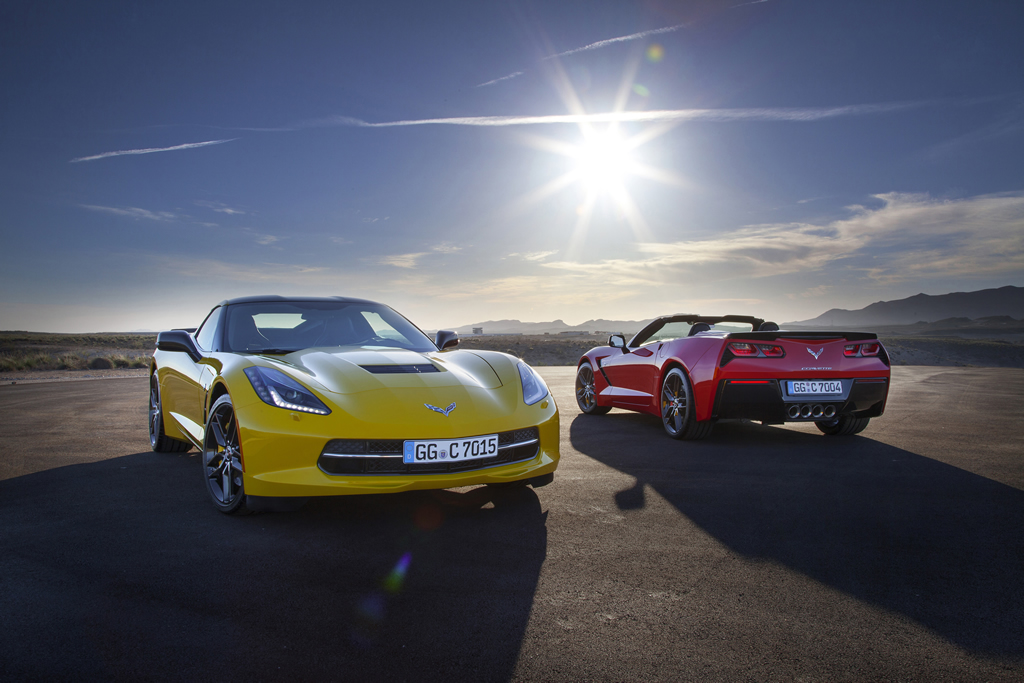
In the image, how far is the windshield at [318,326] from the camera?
15.5 feet

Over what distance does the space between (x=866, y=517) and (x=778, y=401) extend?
92.6 inches

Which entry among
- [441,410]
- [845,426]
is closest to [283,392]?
[441,410]

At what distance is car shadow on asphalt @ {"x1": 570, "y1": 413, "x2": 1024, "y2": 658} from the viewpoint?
253cm

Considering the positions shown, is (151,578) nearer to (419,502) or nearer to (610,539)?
(419,502)

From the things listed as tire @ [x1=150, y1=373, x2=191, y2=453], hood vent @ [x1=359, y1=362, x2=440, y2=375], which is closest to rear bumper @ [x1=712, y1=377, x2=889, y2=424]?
hood vent @ [x1=359, y1=362, x2=440, y2=375]

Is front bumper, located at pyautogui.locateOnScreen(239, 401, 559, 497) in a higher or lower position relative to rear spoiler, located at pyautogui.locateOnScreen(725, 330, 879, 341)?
lower

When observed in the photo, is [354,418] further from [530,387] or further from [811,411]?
[811,411]

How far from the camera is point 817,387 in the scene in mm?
6047

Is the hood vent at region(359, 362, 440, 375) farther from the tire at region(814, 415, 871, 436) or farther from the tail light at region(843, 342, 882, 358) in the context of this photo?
the tire at region(814, 415, 871, 436)

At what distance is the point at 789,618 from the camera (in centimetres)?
238

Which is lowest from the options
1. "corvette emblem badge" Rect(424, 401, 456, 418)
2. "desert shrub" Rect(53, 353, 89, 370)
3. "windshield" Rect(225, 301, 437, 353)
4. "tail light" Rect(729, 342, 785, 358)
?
"desert shrub" Rect(53, 353, 89, 370)

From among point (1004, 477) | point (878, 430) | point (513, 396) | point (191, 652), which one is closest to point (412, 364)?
point (513, 396)

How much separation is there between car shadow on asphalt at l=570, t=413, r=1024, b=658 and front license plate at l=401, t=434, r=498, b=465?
45.2 inches

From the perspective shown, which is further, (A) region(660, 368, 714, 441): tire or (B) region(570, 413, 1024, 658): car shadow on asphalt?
(A) region(660, 368, 714, 441): tire
